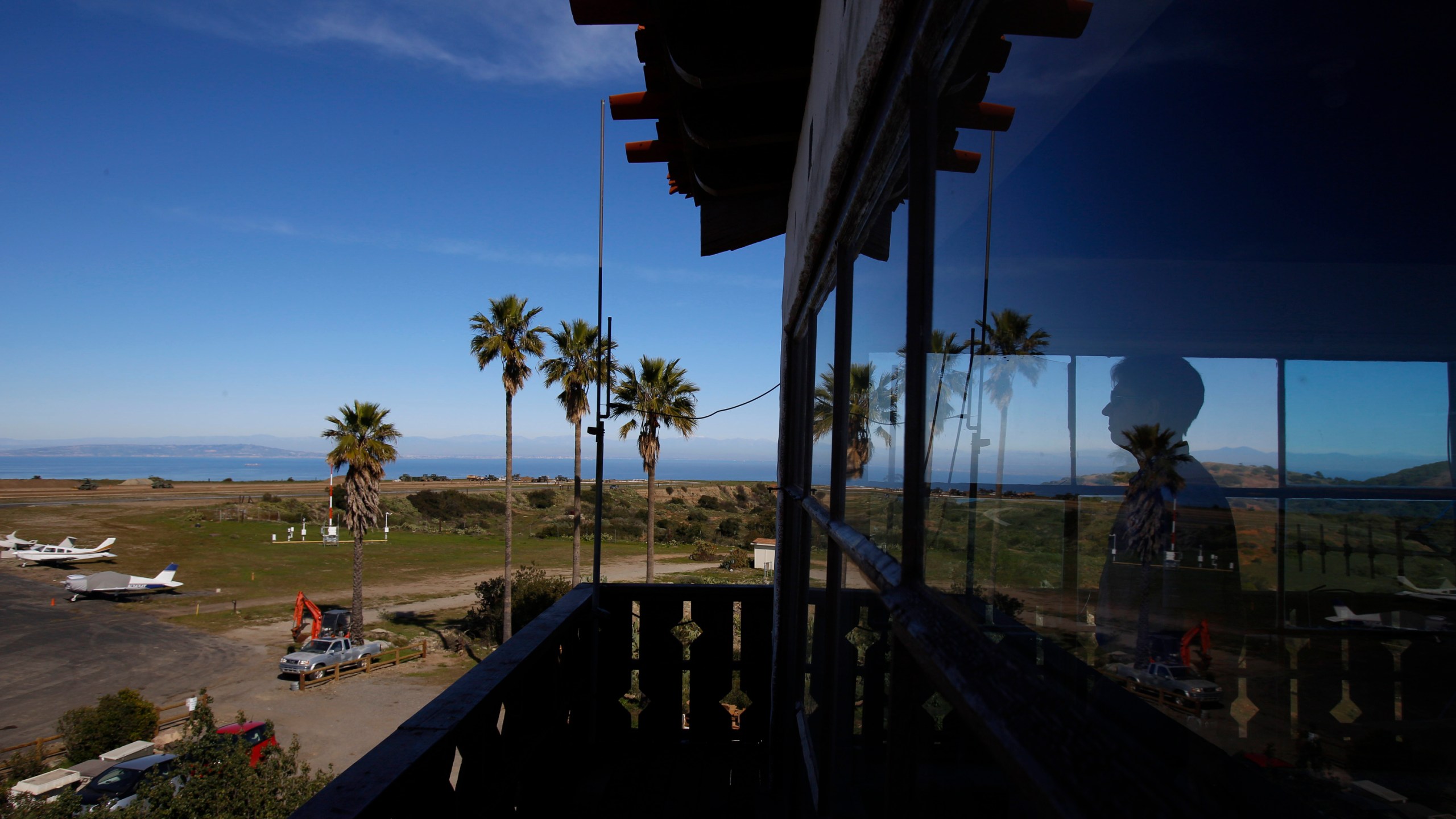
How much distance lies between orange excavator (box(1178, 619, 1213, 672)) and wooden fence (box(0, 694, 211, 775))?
14.6 meters

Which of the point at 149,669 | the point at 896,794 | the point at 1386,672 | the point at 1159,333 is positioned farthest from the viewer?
the point at 149,669

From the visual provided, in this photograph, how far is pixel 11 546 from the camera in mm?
36656

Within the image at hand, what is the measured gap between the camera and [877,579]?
1.15 m

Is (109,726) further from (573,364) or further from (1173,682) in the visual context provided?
(1173,682)

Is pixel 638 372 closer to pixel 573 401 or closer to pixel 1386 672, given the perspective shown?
pixel 573 401

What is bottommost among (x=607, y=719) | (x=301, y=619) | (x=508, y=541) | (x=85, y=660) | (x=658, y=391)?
(x=85, y=660)

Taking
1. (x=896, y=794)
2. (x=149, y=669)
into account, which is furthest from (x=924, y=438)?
(x=149, y=669)

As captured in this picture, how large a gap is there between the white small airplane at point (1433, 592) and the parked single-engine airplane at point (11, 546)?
4953 centimetres

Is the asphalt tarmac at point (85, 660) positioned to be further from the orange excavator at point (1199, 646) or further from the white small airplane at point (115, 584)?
the orange excavator at point (1199, 646)

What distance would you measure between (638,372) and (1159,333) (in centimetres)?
1885

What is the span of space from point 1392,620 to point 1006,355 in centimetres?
47

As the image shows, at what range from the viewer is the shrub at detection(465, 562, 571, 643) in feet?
62.5

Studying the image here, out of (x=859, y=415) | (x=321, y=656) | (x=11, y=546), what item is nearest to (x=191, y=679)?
(x=321, y=656)

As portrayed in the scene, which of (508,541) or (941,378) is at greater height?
(941,378)
